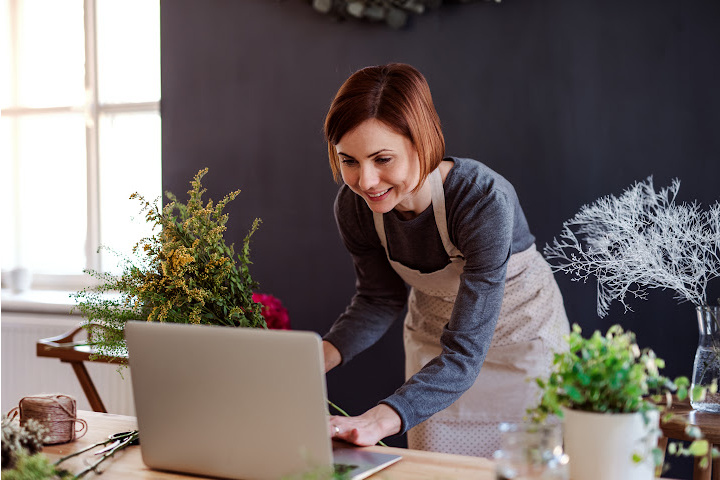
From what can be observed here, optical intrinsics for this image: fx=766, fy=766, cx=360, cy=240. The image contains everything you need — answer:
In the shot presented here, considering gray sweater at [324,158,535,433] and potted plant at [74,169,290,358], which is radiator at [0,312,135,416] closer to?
gray sweater at [324,158,535,433]

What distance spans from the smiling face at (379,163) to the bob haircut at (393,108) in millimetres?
15

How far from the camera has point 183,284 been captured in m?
1.51

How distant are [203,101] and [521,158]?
1410 millimetres

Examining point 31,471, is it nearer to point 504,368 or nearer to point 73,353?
point 504,368

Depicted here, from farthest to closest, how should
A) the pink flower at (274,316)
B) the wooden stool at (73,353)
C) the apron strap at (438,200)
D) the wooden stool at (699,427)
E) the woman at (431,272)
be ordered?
the wooden stool at (73,353) → the pink flower at (274,316) → the apron strap at (438,200) → the wooden stool at (699,427) → the woman at (431,272)

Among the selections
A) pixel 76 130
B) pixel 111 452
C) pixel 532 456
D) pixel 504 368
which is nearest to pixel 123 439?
pixel 111 452

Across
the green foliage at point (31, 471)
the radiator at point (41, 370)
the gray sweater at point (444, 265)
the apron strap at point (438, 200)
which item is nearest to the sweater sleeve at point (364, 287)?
the gray sweater at point (444, 265)

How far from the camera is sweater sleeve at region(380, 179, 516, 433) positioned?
5.17 feet

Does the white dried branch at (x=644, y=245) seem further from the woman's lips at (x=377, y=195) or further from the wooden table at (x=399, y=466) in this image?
the wooden table at (x=399, y=466)

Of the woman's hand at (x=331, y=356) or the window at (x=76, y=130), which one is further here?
the window at (x=76, y=130)

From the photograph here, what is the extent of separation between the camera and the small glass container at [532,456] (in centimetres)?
96

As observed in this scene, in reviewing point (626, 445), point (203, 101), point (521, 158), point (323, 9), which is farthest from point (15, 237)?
point (626, 445)

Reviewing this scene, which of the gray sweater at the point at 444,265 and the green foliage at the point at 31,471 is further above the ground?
the gray sweater at the point at 444,265

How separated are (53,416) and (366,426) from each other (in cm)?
61
